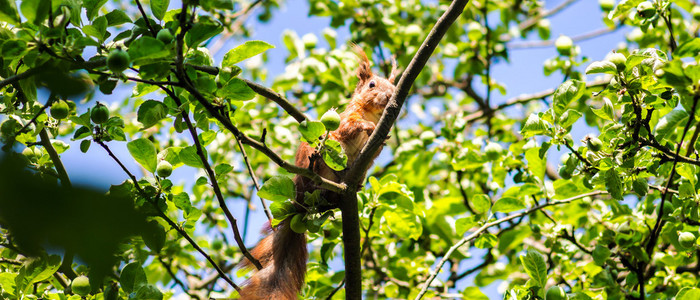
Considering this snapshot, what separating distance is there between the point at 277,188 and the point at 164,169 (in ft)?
1.38

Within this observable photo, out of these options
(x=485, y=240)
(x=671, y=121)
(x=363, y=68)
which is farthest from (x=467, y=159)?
(x=671, y=121)

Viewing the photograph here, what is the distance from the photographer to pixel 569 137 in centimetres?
225

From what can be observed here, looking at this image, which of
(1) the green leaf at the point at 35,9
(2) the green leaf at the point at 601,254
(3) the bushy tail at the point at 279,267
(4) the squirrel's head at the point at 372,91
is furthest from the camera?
(4) the squirrel's head at the point at 372,91

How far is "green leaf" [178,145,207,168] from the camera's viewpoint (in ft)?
7.10

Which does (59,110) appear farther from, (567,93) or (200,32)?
(567,93)

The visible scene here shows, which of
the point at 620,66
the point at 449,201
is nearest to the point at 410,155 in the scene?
the point at 449,201

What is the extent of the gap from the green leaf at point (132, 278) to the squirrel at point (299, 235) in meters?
0.65

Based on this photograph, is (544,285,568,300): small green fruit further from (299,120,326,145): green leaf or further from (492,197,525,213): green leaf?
(299,120,326,145): green leaf

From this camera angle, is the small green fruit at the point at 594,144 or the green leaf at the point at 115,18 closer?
the green leaf at the point at 115,18

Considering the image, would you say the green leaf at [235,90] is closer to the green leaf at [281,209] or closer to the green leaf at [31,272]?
the green leaf at [281,209]

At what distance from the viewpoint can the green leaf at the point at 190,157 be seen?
216 centimetres

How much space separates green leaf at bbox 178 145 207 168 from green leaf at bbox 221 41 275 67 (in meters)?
0.39

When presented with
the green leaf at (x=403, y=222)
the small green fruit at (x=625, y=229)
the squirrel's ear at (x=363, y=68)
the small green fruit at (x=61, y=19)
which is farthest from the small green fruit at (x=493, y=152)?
the small green fruit at (x=61, y=19)

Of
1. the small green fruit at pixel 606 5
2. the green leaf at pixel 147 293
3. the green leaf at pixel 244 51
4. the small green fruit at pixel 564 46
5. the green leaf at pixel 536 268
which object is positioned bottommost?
the green leaf at pixel 147 293
